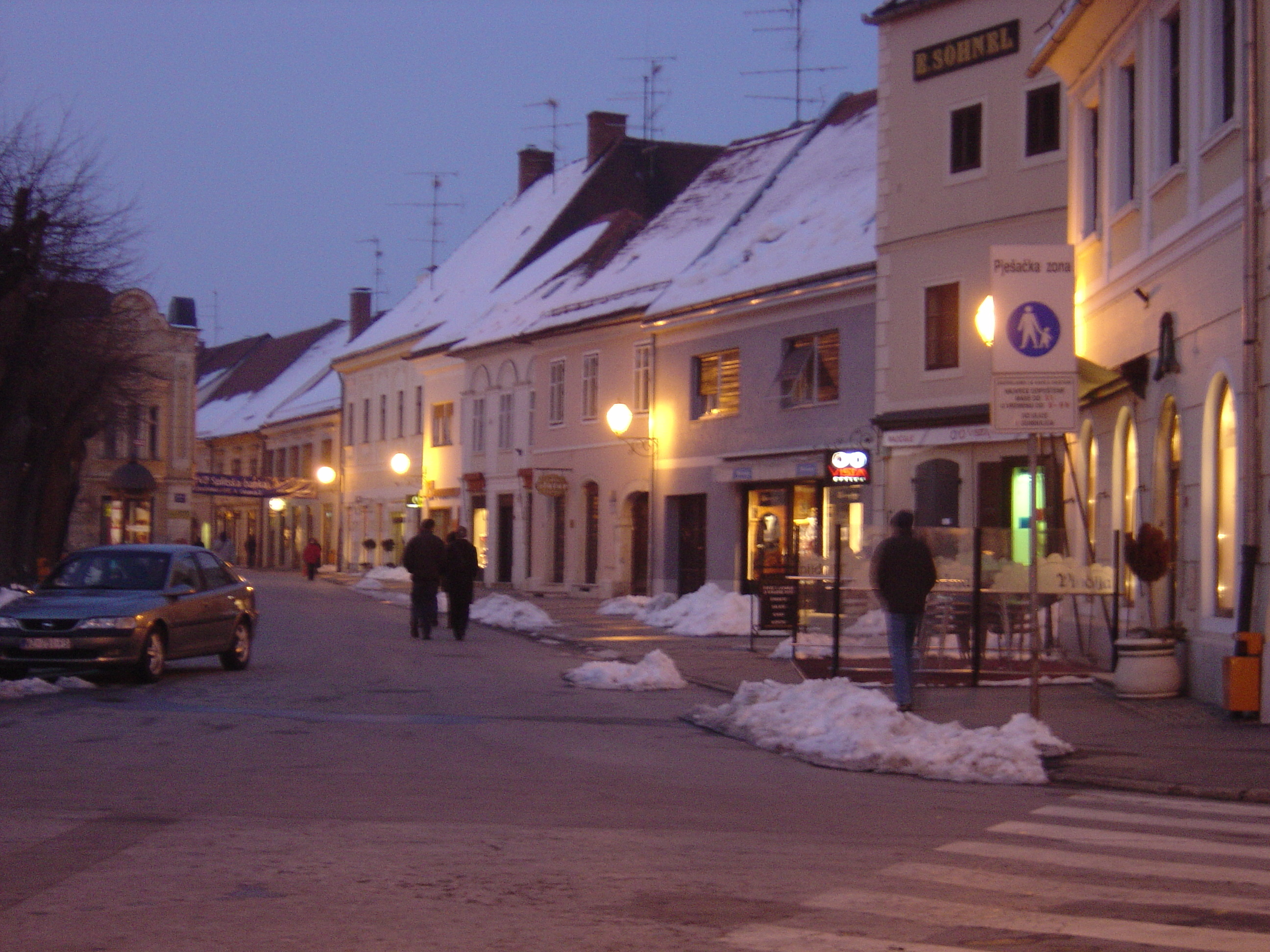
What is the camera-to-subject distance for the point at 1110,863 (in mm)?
8266

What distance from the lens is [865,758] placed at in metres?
12.3

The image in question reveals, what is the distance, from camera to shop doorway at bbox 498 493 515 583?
49.5 meters

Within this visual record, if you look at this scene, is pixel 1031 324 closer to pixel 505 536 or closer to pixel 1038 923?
pixel 1038 923

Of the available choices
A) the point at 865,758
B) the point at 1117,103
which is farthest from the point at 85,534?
the point at 865,758

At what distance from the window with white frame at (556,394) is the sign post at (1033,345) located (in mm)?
33269

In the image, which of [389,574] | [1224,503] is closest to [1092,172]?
[1224,503]

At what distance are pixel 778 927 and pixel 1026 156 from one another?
2246 centimetres

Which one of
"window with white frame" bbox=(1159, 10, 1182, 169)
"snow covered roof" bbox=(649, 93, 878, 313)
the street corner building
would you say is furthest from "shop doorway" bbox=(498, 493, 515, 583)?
"window with white frame" bbox=(1159, 10, 1182, 169)

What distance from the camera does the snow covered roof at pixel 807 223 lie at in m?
34.1

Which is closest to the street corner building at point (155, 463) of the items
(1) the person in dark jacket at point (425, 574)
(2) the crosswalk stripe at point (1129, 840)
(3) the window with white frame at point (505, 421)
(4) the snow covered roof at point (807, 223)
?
(3) the window with white frame at point (505, 421)

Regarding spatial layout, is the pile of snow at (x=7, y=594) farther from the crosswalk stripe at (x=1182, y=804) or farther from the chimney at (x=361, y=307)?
the chimney at (x=361, y=307)

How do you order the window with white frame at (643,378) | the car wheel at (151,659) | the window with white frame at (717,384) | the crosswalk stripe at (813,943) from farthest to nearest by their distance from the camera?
the window with white frame at (643,378)
the window with white frame at (717,384)
the car wheel at (151,659)
the crosswalk stripe at (813,943)

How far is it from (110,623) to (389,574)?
113ft

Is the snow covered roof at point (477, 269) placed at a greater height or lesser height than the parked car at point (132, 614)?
greater
